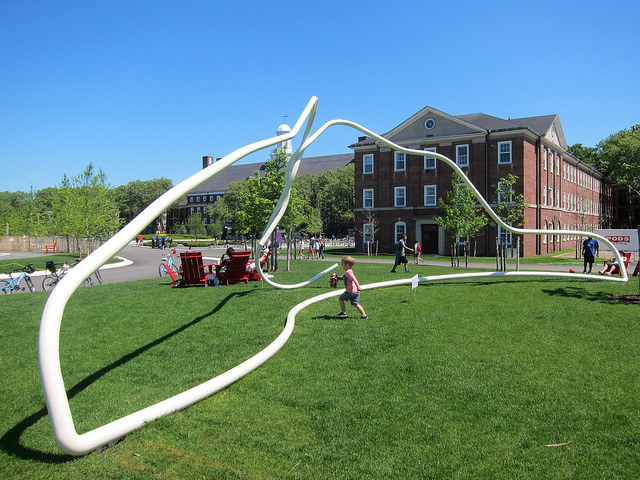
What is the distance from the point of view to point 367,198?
159 feet

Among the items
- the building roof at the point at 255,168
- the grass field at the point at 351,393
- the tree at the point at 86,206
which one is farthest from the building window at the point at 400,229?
the building roof at the point at 255,168

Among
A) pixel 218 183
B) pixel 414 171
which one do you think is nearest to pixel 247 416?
pixel 414 171

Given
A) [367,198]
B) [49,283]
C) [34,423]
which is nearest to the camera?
[34,423]

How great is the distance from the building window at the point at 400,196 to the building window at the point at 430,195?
2.06 metres

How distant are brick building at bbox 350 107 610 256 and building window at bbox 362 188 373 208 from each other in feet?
0.26

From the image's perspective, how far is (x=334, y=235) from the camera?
94875mm

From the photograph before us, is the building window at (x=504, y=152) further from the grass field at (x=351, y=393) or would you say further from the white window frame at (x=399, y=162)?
the grass field at (x=351, y=393)

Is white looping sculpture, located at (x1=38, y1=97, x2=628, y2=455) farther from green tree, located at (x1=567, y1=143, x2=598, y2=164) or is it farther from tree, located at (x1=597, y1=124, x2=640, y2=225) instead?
green tree, located at (x1=567, y1=143, x2=598, y2=164)

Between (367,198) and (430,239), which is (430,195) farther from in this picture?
(367,198)

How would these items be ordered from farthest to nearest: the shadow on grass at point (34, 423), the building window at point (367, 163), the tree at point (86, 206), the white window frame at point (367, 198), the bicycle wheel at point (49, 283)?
1. the white window frame at point (367, 198)
2. the building window at point (367, 163)
3. the tree at point (86, 206)
4. the bicycle wheel at point (49, 283)
5. the shadow on grass at point (34, 423)

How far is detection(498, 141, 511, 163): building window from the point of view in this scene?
136 feet

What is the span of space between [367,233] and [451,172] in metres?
9.95

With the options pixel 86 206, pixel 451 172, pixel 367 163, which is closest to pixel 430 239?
pixel 451 172

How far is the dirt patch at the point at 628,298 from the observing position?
1131 centimetres
